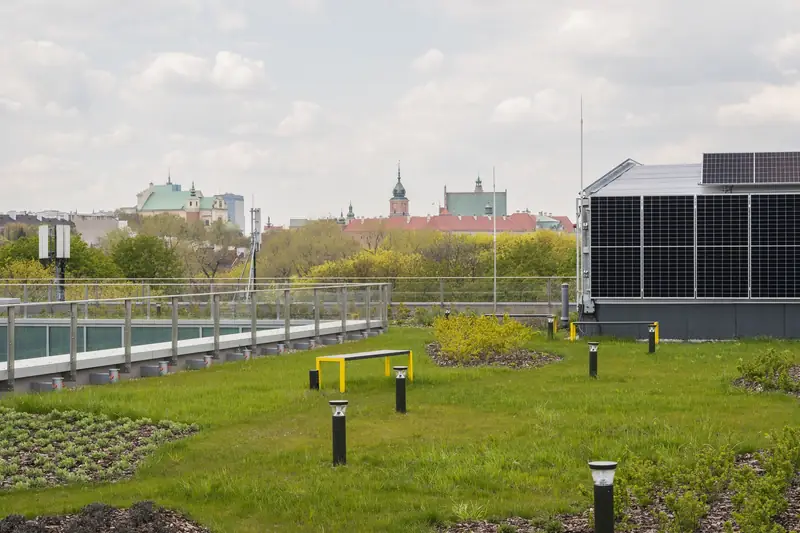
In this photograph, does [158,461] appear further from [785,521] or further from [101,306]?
[101,306]

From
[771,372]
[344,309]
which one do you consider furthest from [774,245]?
[771,372]

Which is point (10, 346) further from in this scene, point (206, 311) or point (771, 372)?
point (771, 372)

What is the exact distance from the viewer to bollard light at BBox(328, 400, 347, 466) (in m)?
11.0

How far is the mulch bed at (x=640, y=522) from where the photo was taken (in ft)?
27.7

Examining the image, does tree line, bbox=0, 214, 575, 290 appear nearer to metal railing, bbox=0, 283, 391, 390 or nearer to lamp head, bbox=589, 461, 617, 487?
metal railing, bbox=0, 283, 391, 390

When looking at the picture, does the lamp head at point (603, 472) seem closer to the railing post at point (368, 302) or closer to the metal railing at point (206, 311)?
the metal railing at point (206, 311)

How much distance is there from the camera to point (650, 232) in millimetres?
28875

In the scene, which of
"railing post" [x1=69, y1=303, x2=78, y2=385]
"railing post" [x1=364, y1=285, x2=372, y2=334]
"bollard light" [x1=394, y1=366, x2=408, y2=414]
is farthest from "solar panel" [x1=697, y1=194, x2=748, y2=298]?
"railing post" [x1=69, y1=303, x2=78, y2=385]

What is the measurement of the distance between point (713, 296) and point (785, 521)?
20.8 metres

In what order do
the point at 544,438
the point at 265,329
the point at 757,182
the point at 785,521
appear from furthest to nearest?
the point at 757,182
the point at 265,329
the point at 544,438
the point at 785,521

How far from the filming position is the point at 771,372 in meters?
17.3

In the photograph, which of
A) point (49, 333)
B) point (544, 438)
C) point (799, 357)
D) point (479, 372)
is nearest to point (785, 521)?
point (544, 438)

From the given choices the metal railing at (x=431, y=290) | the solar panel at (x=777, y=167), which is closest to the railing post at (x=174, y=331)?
the metal railing at (x=431, y=290)

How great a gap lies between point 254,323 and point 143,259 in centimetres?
4564
